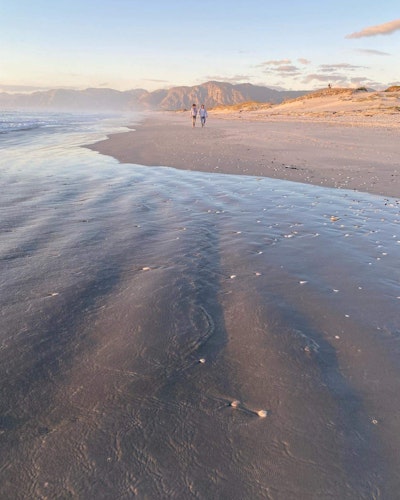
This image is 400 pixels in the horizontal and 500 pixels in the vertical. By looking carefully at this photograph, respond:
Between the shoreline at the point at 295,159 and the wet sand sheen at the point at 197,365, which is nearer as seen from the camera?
the wet sand sheen at the point at 197,365

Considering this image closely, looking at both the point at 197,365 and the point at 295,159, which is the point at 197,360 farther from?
the point at 295,159

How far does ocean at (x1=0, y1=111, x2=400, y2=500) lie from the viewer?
80.9 inches

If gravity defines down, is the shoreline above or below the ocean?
below

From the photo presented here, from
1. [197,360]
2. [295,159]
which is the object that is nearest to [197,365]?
[197,360]

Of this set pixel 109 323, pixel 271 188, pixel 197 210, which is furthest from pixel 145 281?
pixel 271 188

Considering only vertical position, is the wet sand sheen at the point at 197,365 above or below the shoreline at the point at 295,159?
above

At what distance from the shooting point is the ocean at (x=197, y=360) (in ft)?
6.74

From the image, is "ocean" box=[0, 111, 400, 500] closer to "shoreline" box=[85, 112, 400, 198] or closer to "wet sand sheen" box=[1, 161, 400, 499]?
"wet sand sheen" box=[1, 161, 400, 499]

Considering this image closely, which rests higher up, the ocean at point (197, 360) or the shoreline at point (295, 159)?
the ocean at point (197, 360)

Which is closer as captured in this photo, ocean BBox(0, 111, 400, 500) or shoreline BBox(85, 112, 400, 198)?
ocean BBox(0, 111, 400, 500)

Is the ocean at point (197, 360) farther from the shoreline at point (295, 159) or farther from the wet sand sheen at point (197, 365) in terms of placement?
the shoreline at point (295, 159)

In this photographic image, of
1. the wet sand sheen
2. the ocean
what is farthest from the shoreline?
the wet sand sheen

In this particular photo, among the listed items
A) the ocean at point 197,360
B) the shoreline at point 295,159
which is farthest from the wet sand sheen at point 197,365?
the shoreline at point 295,159

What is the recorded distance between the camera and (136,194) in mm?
8750
